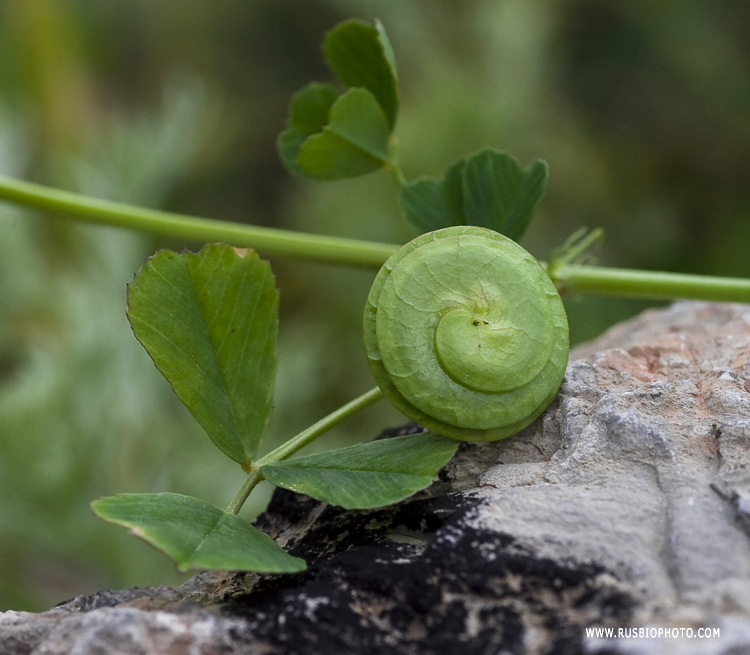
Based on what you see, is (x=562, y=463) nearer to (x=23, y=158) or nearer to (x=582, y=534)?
(x=582, y=534)

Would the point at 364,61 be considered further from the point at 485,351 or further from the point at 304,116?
the point at 485,351

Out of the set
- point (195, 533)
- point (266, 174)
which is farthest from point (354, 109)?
point (266, 174)

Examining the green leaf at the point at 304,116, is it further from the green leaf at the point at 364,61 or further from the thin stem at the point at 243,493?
the thin stem at the point at 243,493

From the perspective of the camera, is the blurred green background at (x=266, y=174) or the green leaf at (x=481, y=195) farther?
the blurred green background at (x=266, y=174)

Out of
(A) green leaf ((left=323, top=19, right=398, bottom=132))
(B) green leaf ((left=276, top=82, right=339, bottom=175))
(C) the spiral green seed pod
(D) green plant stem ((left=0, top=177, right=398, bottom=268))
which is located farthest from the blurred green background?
(C) the spiral green seed pod

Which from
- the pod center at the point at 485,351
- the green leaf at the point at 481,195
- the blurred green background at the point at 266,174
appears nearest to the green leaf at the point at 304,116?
the green leaf at the point at 481,195

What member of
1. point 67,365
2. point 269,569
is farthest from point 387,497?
point 67,365
